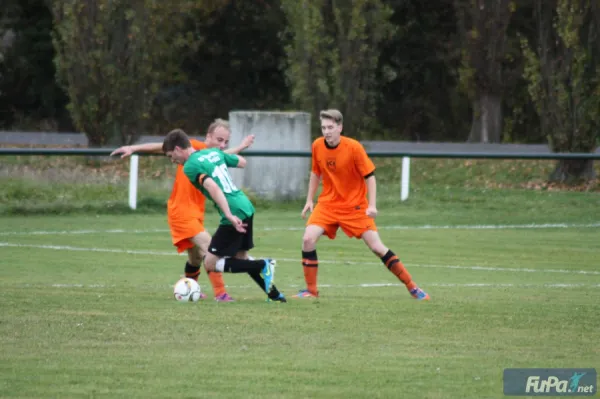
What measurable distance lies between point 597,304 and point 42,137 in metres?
29.5

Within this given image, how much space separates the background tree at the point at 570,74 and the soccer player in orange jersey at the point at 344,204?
15.0 metres

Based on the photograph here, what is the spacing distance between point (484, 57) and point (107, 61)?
12.1 meters

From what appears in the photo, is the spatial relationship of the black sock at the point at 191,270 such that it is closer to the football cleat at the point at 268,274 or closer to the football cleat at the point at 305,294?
the football cleat at the point at 305,294

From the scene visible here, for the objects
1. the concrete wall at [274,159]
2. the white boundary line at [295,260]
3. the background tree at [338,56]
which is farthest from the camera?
the background tree at [338,56]

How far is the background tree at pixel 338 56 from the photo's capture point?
1116 inches

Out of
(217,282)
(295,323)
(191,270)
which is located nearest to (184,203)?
(191,270)

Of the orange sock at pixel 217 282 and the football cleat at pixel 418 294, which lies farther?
the football cleat at pixel 418 294

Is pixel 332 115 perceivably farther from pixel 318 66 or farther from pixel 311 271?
pixel 318 66

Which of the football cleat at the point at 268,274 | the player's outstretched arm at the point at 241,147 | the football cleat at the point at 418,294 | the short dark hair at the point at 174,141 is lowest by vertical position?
the football cleat at the point at 418,294

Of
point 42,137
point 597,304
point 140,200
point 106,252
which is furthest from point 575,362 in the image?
point 42,137

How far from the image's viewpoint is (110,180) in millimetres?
23875

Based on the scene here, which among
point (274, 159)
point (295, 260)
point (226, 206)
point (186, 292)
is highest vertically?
point (226, 206)

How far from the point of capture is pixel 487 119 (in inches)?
1463
